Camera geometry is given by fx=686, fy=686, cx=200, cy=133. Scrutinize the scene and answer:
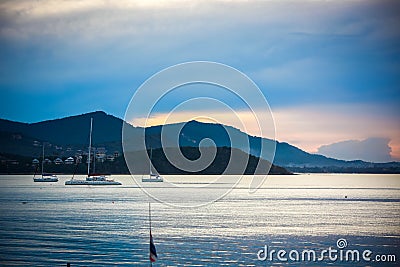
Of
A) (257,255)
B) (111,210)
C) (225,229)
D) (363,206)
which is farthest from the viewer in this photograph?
(363,206)

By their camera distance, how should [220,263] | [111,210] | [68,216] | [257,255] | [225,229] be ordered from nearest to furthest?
[220,263]
[257,255]
[225,229]
[68,216]
[111,210]

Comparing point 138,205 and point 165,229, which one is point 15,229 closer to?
point 165,229

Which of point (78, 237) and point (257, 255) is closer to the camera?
point (257, 255)

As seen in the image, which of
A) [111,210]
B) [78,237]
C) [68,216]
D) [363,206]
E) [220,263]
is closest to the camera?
[220,263]

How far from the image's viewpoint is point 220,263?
46062 mm

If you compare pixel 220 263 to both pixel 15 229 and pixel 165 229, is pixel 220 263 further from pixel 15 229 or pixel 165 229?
pixel 15 229

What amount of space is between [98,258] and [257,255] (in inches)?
457

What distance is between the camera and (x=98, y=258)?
48.8 m

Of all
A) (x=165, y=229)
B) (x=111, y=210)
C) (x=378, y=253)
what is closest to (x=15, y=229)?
(x=165, y=229)

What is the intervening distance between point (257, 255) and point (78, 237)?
717 inches

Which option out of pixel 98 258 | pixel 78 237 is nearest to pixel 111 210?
pixel 78 237

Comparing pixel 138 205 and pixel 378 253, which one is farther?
pixel 138 205

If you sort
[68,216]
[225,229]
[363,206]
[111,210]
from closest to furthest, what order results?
[225,229]
[68,216]
[111,210]
[363,206]

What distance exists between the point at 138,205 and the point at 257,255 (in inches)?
2345
